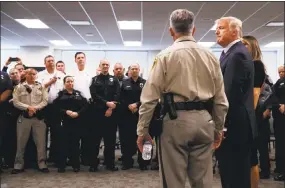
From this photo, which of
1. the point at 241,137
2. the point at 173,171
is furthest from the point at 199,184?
the point at 241,137

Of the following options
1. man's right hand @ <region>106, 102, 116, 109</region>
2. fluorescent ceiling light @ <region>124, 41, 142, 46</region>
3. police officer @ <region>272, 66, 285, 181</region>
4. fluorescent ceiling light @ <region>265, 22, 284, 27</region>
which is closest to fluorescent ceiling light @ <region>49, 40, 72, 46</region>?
fluorescent ceiling light @ <region>124, 41, 142, 46</region>

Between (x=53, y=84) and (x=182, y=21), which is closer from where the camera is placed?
(x=182, y=21)

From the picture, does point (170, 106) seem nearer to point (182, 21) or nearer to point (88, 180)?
point (182, 21)

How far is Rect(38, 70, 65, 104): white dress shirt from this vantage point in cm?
471

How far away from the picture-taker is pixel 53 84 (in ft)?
15.7

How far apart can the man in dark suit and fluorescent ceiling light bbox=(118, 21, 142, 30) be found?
669 cm

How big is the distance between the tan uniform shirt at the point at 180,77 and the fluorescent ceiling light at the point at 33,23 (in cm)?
760

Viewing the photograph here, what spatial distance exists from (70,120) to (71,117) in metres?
0.06

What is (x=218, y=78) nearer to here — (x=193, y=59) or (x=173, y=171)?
(x=193, y=59)

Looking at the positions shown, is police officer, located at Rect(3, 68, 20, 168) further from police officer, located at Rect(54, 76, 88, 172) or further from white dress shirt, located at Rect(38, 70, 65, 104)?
police officer, located at Rect(54, 76, 88, 172)

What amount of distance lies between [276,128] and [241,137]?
2.36 metres

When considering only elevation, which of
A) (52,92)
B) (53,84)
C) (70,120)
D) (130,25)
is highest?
(130,25)

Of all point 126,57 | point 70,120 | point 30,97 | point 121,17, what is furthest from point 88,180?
point 126,57

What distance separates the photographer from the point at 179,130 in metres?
1.76
